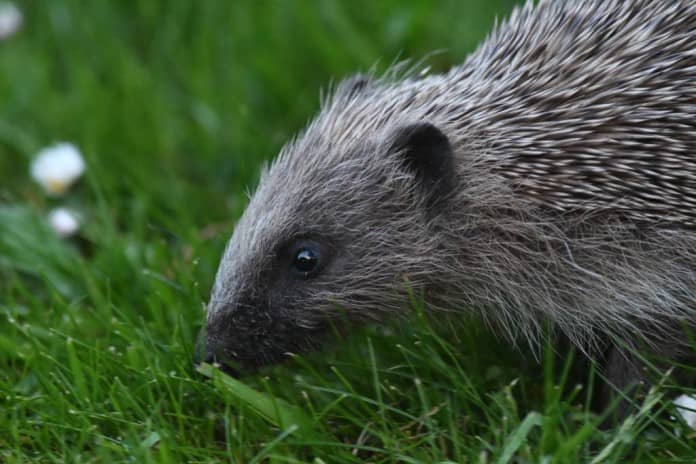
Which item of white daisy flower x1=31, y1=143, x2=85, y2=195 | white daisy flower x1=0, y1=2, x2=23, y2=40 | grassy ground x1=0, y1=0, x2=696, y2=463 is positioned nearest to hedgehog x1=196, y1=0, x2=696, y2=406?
grassy ground x1=0, y1=0, x2=696, y2=463

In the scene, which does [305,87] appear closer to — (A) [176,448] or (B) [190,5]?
(B) [190,5]

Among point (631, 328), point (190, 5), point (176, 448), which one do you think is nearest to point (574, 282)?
point (631, 328)

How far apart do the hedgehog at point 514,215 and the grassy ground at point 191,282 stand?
198 millimetres

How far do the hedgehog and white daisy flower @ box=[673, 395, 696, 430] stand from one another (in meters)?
0.23

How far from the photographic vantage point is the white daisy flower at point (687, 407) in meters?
3.41

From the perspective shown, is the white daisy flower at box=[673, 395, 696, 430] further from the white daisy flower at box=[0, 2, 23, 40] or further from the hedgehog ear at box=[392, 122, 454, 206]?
the white daisy flower at box=[0, 2, 23, 40]

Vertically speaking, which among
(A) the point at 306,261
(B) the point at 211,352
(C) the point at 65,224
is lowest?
(B) the point at 211,352

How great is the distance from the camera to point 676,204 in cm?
363

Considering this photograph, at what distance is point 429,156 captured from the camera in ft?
12.3

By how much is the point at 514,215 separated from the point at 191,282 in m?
1.43

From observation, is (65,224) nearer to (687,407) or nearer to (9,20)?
(9,20)

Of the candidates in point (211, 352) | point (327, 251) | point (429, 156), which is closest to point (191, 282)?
point (211, 352)

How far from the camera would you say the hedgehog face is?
3.74m

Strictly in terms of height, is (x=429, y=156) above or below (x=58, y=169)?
below
